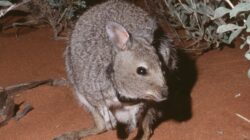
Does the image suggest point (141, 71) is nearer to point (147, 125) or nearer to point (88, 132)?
point (147, 125)

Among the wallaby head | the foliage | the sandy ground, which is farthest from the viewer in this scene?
the foliage

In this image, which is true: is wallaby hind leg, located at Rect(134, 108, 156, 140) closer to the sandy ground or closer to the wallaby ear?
the sandy ground

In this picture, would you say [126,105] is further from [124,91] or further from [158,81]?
[158,81]

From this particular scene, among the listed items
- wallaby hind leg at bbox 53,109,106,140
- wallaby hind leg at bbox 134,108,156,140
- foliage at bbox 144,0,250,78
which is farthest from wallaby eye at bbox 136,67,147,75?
foliage at bbox 144,0,250,78

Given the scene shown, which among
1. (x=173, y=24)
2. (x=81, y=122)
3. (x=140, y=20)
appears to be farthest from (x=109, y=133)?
(x=173, y=24)

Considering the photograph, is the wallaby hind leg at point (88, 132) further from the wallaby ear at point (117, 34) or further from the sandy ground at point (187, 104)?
the wallaby ear at point (117, 34)

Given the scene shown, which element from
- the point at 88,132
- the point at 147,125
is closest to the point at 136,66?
the point at 147,125
